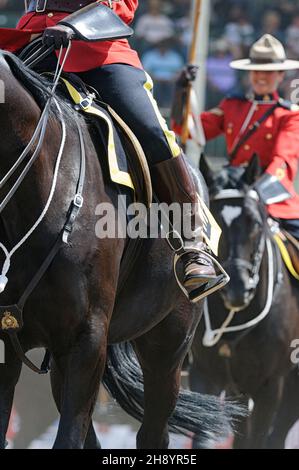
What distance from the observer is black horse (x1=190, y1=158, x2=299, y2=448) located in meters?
7.40

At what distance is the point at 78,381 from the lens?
4379 millimetres

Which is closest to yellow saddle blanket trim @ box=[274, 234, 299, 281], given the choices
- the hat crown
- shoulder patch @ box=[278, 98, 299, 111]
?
shoulder patch @ box=[278, 98, 299, 111]

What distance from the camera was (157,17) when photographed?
47.1 ft

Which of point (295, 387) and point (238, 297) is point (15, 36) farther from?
point (295, 387)

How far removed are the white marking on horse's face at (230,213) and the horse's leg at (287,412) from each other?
1113mm

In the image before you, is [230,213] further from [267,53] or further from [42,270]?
[42,270]

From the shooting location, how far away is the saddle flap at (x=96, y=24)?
14.5ft

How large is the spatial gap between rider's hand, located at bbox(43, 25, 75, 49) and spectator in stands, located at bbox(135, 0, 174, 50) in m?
9.53

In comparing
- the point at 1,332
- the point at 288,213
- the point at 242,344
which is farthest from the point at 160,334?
the point at 288,213

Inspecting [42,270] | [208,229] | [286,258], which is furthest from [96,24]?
[286,258]

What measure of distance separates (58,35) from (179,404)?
2.26 metres

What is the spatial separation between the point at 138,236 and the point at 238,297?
8.65 ft

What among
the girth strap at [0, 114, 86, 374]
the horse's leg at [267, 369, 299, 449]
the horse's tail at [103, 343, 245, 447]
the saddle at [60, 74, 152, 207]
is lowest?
the horse's leg at [267, 369, 299, 449]

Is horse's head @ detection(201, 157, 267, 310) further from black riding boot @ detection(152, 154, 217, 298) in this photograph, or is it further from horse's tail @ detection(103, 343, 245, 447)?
black riding boot @ detection(152, 154, 217, 298)
